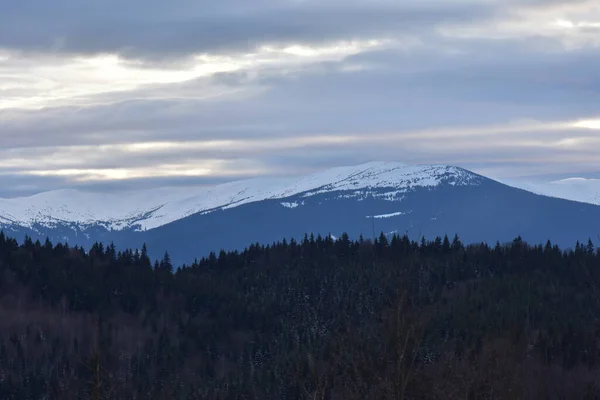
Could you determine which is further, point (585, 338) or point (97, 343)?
point (585, 338)

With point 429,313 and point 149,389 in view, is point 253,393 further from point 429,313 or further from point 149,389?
point 429,313

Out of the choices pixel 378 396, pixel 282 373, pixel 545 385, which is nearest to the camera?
pixel 378 396

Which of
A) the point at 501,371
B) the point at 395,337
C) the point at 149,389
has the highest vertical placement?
the point at 395,337

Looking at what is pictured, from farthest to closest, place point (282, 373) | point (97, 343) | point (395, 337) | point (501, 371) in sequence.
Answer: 1. point (282, 373)
2. point (501, 371)
3. point (395, 337)
4. point (97, 343)

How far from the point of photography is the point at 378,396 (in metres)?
44.8

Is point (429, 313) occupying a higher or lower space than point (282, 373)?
higher

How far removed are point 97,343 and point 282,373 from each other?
470 feet

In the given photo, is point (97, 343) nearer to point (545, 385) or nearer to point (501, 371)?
point (501, 371)

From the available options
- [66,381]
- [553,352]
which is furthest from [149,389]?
[553,352]

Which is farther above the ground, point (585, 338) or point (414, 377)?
point (414, 377)

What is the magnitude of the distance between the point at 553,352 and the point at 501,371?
126 m

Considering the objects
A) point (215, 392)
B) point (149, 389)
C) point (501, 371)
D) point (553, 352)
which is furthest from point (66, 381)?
point (501, 371)

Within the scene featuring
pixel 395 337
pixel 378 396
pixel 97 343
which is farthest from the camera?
pixel 378 396

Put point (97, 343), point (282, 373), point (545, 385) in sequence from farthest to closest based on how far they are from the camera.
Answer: point (282, 373), point (545, 385), point (97, 343)
